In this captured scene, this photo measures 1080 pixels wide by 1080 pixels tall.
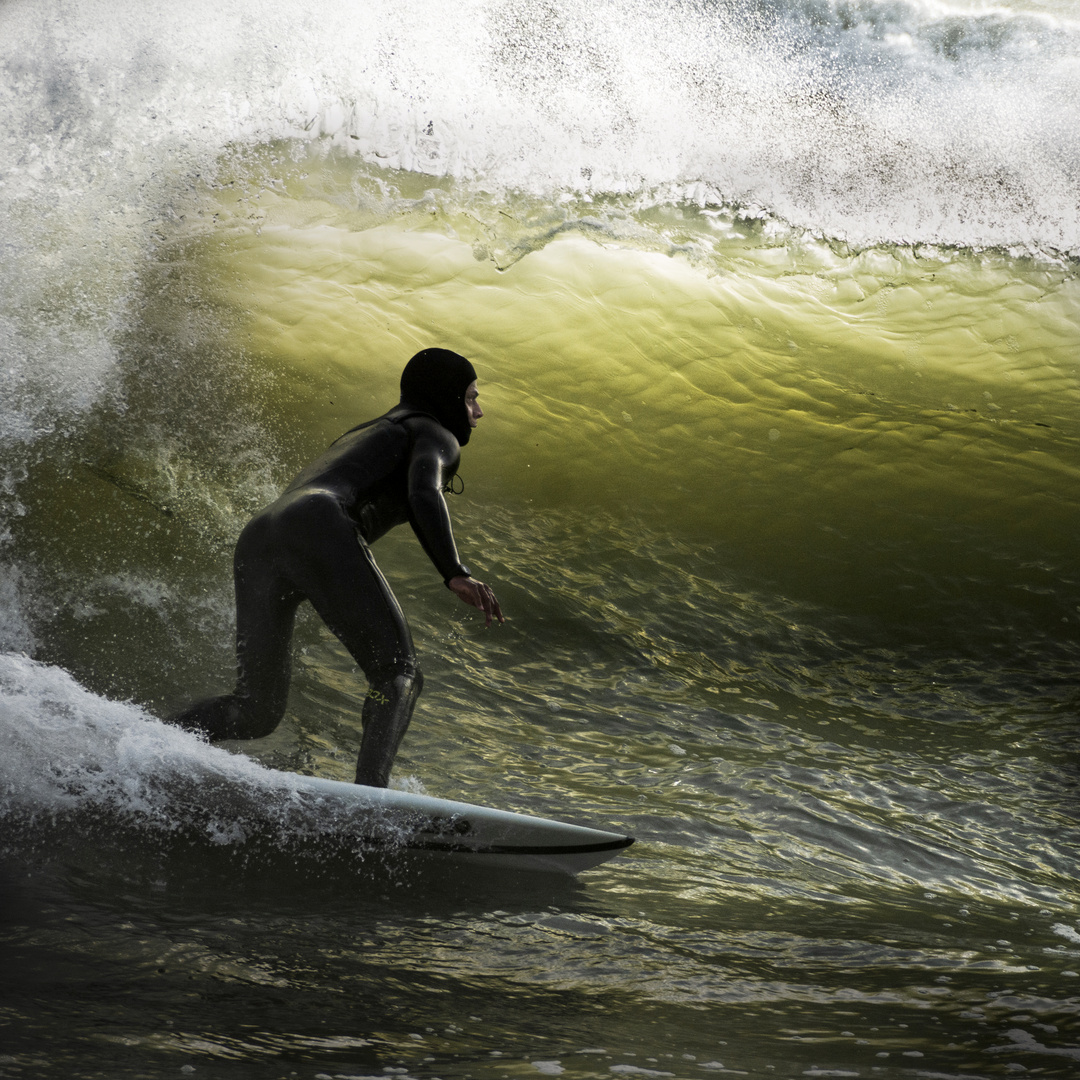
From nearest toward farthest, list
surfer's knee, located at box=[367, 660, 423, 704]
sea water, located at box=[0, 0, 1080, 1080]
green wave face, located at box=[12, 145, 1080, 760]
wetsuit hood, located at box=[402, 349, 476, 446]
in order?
sea water, located at box=[0, 0, 1080, 1080], surfer's knee, located at box=[367, 660, 423, 704], wetsuit hood, located at box=[402, 349, 476, 446], green wave face, located at box=[12, 145, 1080, 760]

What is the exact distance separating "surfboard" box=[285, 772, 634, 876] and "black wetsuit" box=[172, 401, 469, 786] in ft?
0.25

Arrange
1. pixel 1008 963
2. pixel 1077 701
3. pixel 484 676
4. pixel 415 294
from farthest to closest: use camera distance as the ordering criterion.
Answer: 1. pixel 415 294
2. pixel 1077 701
3. pixel 484 676
4. pixel 1008 963

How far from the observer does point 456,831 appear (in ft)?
7.30

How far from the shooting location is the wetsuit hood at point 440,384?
99.9 inches

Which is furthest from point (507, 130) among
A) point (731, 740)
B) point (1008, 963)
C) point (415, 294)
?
point (1008, 963)

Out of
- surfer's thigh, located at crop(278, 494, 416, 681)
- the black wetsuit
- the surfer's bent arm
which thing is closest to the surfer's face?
the black wetsuit

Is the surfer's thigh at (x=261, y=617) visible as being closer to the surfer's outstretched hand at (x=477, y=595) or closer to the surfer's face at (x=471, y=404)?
the surfer's outstretched hand at (x=477, y=595)

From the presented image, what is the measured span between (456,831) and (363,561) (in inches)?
25.3

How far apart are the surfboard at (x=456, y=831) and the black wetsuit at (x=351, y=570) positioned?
3.0 inches

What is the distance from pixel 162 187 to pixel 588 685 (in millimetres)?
4556

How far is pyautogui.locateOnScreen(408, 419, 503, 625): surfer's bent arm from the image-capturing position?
2277 millimetres

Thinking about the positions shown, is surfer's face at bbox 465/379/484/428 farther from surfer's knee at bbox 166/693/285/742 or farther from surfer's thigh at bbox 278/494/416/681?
surfer's knee at bbox 166/693/285/742

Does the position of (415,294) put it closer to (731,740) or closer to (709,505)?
(709,505)

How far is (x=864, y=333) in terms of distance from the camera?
708cm
